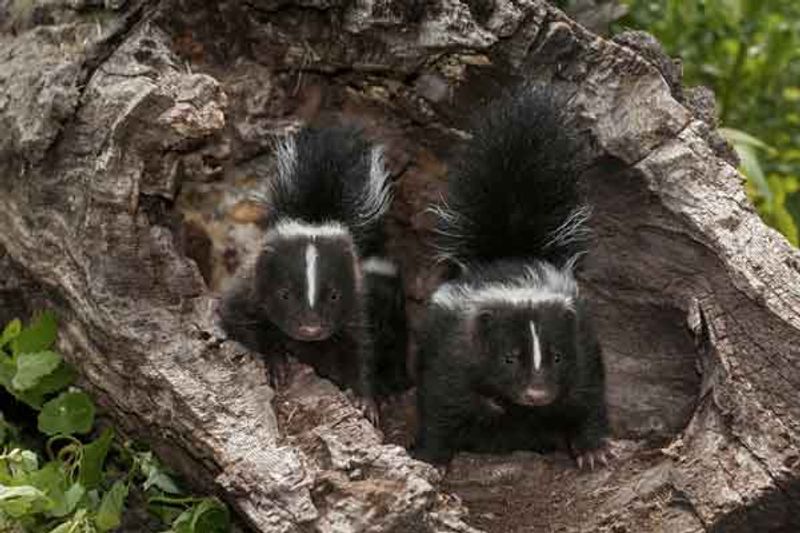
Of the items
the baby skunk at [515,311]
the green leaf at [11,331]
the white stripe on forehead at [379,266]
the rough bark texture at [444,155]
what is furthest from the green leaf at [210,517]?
the white stripe on forehead at [379,266]

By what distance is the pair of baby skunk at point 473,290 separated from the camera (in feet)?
15.8

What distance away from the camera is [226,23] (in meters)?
5.16

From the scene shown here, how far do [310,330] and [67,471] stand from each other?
105 cm

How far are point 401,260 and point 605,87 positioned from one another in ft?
5.48

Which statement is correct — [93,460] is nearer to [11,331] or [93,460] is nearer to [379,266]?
[11,331]

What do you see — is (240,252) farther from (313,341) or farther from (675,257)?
(675,257)

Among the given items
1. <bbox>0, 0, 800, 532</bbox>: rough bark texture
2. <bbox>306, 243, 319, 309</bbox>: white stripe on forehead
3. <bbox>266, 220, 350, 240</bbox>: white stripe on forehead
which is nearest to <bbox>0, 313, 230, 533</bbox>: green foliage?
A: <bbox>0, 0, 800, 532</bbox>: rough bark texture

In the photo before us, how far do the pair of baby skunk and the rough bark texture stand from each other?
17 centimetres

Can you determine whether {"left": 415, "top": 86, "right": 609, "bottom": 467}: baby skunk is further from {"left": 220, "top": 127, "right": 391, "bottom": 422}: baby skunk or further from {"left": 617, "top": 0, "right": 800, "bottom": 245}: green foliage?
{"left": 617, "top": 0, "right": 800, "bottom": 245}: green foliage

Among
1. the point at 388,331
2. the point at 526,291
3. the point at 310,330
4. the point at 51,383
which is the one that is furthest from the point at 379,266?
the point at 51,383

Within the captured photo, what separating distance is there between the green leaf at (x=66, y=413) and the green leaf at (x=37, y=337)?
0.20 meters

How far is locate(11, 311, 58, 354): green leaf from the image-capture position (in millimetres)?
4699

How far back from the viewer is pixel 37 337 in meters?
4.70

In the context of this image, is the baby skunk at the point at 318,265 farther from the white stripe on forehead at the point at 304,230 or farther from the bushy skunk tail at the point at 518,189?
the bushy skunk tail at the point at 518,189
